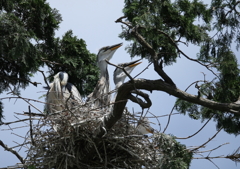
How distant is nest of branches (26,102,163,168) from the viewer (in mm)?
4141

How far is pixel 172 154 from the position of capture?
3.77 metres

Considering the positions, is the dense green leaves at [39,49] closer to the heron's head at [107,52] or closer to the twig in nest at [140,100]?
the heron's head at [107,52]

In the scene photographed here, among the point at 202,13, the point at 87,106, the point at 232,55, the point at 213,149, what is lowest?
the point at 213,149

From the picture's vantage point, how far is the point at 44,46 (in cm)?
664

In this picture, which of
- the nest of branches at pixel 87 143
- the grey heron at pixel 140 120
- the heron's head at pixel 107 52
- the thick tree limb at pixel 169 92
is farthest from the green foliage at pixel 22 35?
the thick tree limb at pixel 169 92

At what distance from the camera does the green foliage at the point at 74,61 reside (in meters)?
6.39

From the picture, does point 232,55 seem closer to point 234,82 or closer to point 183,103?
point 234,82

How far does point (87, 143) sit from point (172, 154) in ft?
2.84

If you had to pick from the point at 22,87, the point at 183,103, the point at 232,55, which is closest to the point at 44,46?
the point at 22,87

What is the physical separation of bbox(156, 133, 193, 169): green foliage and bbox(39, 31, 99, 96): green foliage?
2571 millimetres

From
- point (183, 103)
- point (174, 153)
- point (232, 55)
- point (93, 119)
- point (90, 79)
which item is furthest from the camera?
point (90, 79)

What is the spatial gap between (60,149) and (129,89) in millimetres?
884

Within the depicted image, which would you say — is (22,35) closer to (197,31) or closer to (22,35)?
(22,35)

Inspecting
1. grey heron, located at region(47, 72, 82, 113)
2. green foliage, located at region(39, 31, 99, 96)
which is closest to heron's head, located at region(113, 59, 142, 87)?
grey heron, located at region(47, 72, 82, 113)
